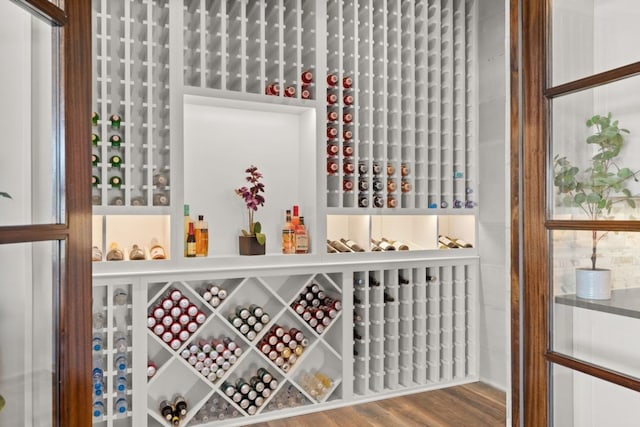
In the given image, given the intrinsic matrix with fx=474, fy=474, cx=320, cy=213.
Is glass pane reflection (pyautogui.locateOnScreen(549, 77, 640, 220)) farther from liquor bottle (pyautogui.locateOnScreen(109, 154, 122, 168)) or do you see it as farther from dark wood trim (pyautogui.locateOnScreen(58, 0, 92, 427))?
liquor bottle (pyautogui.locateOnScreen(109, 154, 122, 168))

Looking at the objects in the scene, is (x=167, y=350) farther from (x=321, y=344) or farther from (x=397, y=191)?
(x=397, y=191)

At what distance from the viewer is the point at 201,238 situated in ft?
8.95

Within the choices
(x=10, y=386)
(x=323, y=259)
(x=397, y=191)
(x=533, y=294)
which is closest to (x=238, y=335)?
(x=323, y=259)

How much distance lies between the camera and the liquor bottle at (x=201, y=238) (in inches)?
107

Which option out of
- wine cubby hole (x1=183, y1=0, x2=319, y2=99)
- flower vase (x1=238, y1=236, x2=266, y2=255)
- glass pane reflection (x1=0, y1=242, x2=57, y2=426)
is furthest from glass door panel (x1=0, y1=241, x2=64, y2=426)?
wine cubby hole (x1=183, y1=0, x2=319, y2=99)

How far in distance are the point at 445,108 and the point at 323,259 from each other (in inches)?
56.4

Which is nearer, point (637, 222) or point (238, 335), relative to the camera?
point (637, 222)

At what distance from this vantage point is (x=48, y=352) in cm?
90

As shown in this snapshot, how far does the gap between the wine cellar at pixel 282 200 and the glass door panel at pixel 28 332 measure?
5.32 ft

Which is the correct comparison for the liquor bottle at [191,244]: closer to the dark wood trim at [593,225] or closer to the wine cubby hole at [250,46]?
the wine cubby hole at [250,46]

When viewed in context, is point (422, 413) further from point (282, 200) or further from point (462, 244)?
point (282, 200)

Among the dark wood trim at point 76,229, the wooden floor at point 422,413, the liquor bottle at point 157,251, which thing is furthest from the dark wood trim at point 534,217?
the liquor bottle at point 157,251

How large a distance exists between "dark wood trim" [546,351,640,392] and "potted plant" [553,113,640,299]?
183 millimetres

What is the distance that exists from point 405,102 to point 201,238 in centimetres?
167
